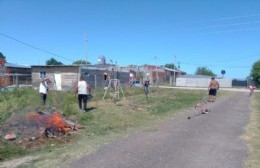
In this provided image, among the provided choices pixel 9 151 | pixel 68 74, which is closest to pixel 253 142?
pixel 9 151

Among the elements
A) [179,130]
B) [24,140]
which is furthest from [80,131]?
[179,130]

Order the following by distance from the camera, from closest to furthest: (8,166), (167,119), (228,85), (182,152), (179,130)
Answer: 1. (8,166)
2. (182,152)
3. (179,130)
4. (167,119)
5. (228,85)

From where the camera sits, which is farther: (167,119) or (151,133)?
(167,119)

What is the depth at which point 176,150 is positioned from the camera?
8484 millimetres

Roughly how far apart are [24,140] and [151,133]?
3.44m

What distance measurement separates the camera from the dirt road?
7.32 m

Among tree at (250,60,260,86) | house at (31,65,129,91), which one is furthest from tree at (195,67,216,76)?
house at (31,65,129,91)

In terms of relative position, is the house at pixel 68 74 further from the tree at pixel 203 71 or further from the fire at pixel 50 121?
the tree at pixel 203 71

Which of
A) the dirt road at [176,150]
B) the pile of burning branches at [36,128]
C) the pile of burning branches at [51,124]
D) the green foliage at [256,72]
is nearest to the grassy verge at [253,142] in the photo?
the dirt road at [176,150]

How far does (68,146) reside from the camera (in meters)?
9.23

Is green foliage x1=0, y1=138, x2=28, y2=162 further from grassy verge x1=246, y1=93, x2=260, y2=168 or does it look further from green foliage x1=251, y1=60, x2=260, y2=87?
green foliage x1=251, y1=60, x2=260, y2=87

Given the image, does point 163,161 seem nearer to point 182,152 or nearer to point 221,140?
point 182,152

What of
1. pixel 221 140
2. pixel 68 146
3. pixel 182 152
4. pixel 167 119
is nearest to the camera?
pixel 182 152

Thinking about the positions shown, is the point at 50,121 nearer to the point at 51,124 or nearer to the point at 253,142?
the point at 51,124
